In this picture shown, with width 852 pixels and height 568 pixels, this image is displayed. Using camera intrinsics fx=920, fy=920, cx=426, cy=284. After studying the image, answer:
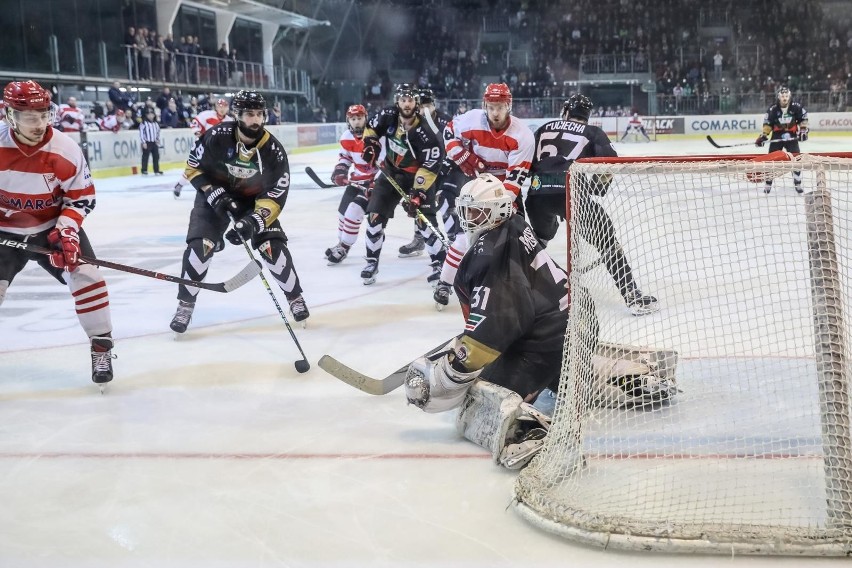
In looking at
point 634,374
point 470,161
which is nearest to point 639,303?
point 634,374

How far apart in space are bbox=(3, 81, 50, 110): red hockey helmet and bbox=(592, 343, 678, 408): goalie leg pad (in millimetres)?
2136

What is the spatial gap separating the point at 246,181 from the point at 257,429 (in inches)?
64.1

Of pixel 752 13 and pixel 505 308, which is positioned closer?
pixel 505 308

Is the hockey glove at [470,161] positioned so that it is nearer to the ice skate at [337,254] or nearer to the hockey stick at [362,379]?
the ice skate at [337,254]

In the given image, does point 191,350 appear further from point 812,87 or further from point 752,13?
point 752,13

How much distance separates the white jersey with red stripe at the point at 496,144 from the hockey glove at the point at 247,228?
3.90 ft

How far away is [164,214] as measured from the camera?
9203 millimetres

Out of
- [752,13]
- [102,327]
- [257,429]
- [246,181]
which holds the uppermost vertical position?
[752,13]

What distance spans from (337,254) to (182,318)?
207 centimetres

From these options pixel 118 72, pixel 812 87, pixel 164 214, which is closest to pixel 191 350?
pixel 164 214

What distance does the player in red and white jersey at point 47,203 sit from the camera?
130 inches

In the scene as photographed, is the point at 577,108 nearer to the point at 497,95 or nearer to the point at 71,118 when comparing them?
the point at 497,95

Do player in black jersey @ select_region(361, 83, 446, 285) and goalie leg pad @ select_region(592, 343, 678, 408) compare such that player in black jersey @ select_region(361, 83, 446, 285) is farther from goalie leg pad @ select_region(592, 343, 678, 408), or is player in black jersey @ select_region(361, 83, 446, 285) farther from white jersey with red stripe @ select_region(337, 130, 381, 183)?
goalie leg pad @ select_region(592, 343, 678, 408)

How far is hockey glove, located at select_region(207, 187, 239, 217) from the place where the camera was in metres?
4.28
